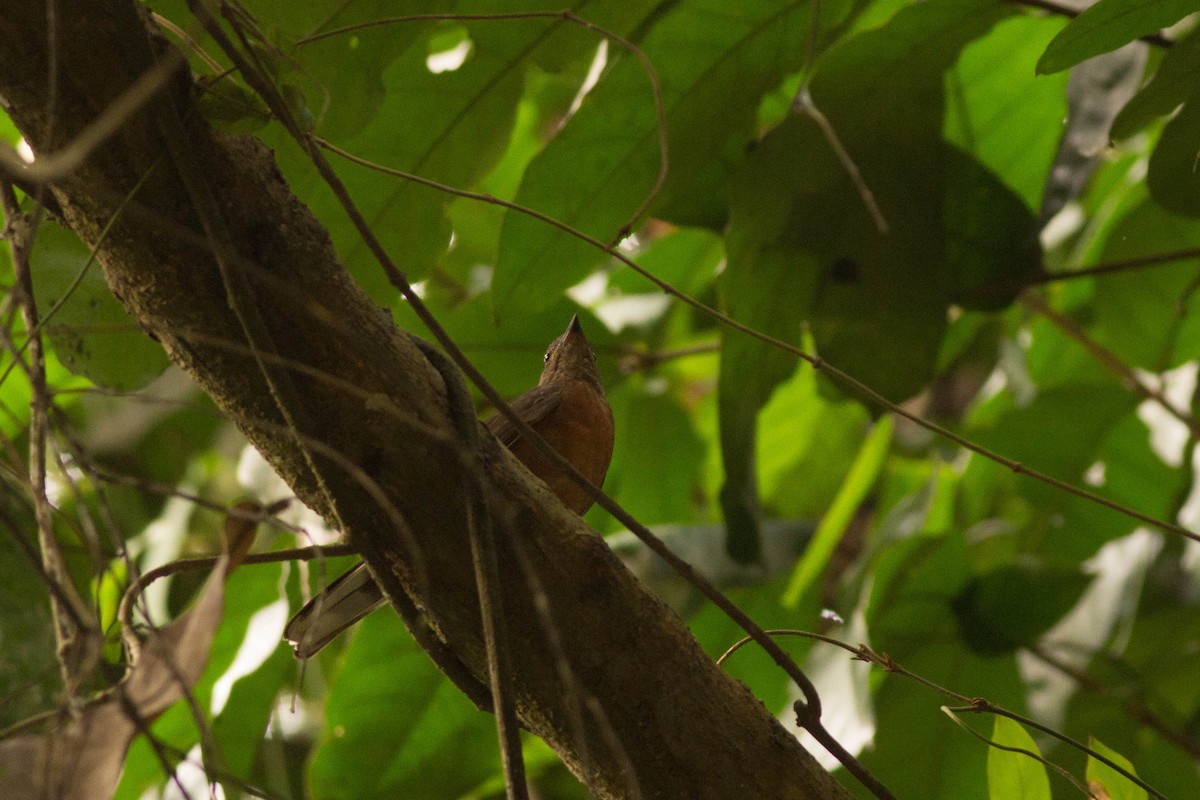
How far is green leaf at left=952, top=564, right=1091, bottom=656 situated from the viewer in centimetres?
307

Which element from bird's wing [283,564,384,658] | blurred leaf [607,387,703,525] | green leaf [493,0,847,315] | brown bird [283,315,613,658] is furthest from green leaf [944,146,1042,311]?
bird's wing [283,564,384,658]

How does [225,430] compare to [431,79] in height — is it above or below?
below

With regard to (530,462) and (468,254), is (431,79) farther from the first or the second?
(468,254)

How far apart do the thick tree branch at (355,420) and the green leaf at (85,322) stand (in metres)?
0.44

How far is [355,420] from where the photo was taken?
1362 mm

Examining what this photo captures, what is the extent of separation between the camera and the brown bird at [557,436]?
220 cm

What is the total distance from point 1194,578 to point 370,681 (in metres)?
2.43

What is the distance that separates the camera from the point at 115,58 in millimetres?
1255

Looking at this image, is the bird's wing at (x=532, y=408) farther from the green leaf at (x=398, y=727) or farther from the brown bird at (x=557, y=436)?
the green leaf at (x=398, y=727)

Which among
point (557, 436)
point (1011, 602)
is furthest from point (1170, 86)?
point (1011, 602)

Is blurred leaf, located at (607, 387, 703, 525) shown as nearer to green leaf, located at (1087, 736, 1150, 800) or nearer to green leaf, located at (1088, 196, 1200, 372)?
green leaf, located at (1088, 196, 1200, 372)

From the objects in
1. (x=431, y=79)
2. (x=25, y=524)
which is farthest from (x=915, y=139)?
(x=25, y=524)

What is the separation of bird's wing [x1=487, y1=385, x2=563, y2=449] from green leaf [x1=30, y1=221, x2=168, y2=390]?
0.69 metres

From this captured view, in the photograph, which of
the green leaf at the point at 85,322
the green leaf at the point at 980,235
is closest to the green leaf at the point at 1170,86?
the green leaf at the point at 980,235
